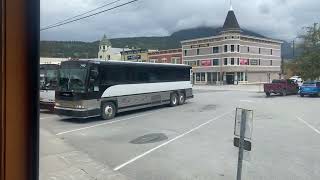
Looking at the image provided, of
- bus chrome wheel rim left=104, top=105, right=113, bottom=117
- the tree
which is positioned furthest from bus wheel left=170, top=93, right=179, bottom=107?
the tree

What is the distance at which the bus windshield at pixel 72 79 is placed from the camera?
14812mm

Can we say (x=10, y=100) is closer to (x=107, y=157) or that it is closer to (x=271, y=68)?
(x=107, y=157)

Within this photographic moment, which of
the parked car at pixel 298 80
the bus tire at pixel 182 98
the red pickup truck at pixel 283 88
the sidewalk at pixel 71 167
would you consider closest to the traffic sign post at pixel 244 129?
the sidewalk at pixel 71 167

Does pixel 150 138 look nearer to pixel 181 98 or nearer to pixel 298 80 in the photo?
pixel 181 98

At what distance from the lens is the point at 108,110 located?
1562 centimetres

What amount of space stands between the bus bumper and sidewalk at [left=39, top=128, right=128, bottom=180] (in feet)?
17.5

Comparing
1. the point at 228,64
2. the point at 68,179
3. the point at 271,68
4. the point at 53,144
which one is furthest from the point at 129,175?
the point at 228,64

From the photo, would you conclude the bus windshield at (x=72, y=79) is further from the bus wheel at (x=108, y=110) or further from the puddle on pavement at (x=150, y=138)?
the puddle on pavement at (x=150, y=138)

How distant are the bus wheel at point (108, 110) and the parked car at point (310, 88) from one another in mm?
20536

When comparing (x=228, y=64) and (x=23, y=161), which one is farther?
(x=228, y=64)

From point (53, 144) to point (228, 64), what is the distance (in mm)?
9759

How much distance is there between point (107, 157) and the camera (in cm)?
841

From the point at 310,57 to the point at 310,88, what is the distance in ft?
11.5

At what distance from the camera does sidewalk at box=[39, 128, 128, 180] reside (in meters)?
6.37
